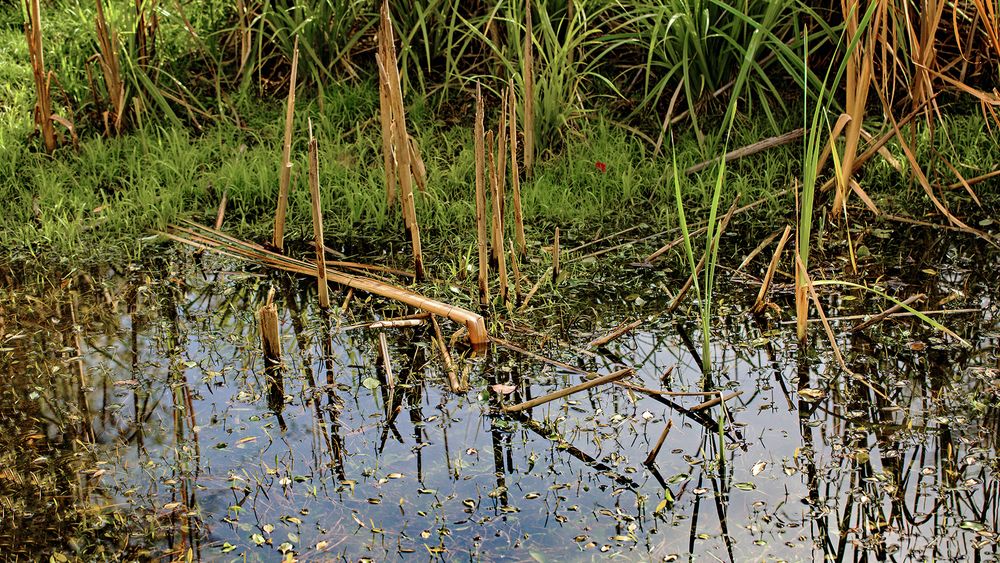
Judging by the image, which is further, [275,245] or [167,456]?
[275,245]

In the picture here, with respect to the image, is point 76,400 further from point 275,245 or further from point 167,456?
point 275,245

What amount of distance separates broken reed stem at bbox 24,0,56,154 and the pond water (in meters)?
1.08

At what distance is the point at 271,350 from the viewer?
9.23 ft

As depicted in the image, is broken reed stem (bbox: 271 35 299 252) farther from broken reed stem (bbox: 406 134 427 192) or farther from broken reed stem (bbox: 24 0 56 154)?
broken reed stem (bbox: 24 0 56 154)

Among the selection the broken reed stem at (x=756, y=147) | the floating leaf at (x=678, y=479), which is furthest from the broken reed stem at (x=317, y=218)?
the broken reed stem at (x=756, y=147)

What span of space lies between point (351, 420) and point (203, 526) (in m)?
0.49

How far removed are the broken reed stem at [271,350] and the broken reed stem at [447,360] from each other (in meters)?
0.43

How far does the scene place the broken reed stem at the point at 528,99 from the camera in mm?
3479

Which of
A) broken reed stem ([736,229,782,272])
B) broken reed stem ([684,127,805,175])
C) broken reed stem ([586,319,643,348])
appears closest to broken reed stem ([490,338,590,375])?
broken reed stem ([586,319,643,348])

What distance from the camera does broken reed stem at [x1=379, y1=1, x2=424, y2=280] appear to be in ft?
10.0

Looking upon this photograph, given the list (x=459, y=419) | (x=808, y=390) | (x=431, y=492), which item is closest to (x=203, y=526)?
(x=431, y=492)

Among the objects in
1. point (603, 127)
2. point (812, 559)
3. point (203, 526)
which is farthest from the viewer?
point (603, 127)

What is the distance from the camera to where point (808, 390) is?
2605 millimetres

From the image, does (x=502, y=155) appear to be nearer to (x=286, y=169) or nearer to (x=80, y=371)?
(x=286, y=169)
